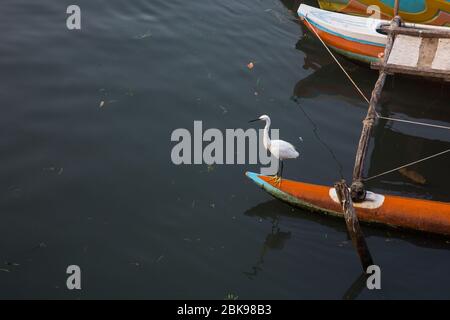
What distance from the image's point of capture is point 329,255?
9.44 m

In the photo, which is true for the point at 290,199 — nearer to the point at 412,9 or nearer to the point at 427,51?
the point at 427,51

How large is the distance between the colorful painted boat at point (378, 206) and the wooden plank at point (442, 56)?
10.4ft

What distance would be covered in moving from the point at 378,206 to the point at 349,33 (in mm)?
5397

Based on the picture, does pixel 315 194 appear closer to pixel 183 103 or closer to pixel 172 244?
pixel 172 244

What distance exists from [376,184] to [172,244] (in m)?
4.47

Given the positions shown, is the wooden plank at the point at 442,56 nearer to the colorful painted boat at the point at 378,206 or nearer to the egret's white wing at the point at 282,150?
the colorful painted boat at the point at 378,206

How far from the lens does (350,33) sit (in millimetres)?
13320

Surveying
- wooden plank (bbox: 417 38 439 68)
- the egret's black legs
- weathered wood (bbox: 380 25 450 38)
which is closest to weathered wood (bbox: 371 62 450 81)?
wooden plank (bbox: 417 38 439 68)

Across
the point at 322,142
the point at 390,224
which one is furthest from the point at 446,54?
the point at 390,224

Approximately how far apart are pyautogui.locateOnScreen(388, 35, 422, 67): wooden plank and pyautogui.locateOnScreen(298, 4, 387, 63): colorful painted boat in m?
1.10

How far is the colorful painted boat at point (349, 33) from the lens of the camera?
1319 cm

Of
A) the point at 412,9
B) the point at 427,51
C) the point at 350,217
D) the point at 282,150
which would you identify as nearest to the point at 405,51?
the point at 427,51

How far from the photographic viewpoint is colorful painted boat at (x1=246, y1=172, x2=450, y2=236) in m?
9.57
